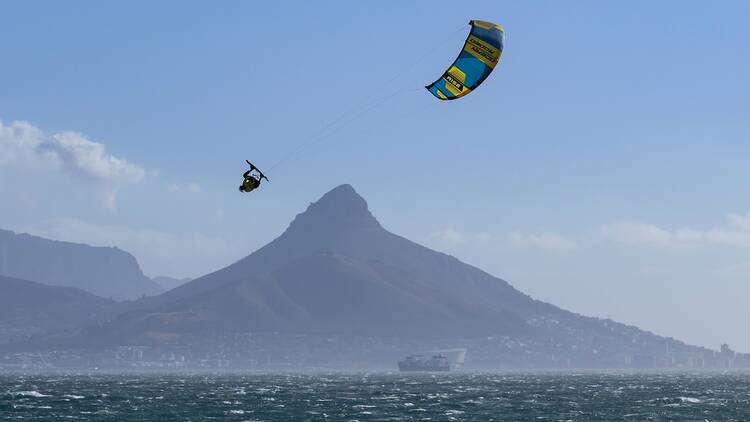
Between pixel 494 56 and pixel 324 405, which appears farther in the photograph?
pixel 324 405

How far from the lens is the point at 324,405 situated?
140 m

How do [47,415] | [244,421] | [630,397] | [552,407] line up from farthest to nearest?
[630,397]
[552,407]
[47,415]
[244,421]

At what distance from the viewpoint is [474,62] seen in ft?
278

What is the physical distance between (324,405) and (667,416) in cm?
4339

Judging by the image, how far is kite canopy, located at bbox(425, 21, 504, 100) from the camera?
83875 millimetres

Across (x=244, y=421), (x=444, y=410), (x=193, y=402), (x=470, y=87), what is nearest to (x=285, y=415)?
(x=244, y=421)

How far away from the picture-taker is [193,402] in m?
146

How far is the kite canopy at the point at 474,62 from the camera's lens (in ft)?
275

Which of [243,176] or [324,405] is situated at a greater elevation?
[243,176]

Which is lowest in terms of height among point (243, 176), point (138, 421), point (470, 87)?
point (138, 421)

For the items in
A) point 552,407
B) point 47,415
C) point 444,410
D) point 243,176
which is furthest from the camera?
point 552,407

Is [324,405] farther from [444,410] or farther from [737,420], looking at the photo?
[737,420]

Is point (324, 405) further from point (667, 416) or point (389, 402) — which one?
point (667, 416)

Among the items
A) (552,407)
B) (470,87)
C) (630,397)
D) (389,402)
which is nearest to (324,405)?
(389,402)
